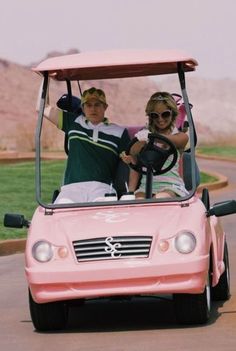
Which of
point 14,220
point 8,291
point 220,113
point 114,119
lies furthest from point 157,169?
point 220,113

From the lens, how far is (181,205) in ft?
32.6

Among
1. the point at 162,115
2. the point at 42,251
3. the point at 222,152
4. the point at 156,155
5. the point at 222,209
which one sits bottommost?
the point at 222,152

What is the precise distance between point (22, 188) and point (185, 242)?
1616 cm

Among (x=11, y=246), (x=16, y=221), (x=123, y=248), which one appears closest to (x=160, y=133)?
(x=16, y=221)

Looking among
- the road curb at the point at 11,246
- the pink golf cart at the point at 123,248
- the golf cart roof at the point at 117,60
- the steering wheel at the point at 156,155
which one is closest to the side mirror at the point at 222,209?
the pink golf cart at the point at 123,248

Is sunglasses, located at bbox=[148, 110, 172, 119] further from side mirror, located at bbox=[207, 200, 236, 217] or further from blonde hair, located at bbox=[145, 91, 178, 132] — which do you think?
side mirror, located at bbox=[207, 200, 236, 217]

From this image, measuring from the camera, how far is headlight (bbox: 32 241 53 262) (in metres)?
9.42

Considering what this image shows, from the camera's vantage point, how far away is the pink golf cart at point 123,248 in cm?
927

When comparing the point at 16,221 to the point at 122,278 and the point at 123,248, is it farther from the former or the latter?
the point at 122,278

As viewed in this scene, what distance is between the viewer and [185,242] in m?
9.40

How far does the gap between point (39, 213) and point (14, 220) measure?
22cm

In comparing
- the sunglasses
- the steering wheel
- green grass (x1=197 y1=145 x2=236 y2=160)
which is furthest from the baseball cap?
green grass (x1=197 y1=145 x2=236 y2=160)

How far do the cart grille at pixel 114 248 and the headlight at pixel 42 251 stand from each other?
0.18 metres

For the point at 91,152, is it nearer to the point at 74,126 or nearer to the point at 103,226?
the point at 74,126
